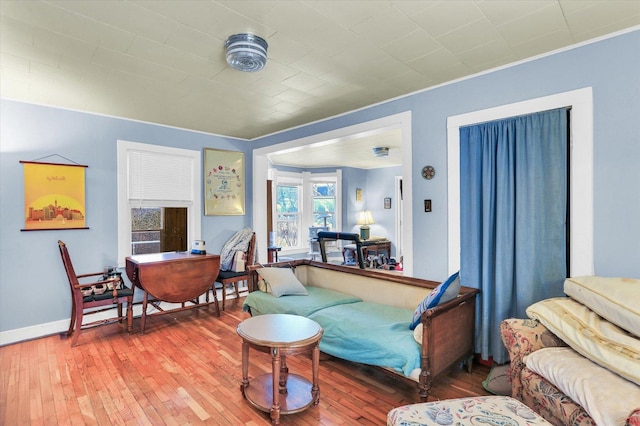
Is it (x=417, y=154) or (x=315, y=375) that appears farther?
(x=417, y=154)

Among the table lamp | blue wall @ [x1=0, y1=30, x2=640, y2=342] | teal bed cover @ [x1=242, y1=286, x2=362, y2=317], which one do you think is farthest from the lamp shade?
teal bed cover @ [x1=242, y1=286, x2=362, y2=317]

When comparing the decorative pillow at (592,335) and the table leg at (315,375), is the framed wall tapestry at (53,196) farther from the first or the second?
the decorative pillow at (592,335)

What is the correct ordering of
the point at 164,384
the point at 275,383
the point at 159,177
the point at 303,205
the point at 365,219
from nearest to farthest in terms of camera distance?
the point at 275,383 → the point at 164,384 → the point at 159,177 → the point at 303,205 → the point at 365,219

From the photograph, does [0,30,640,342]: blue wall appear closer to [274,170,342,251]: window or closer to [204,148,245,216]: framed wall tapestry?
[204,148,245,216]: framed wall tapestry

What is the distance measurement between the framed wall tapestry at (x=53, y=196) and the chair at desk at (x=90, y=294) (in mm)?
303

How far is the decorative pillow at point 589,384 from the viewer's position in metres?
1.31

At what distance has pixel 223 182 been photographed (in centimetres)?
477

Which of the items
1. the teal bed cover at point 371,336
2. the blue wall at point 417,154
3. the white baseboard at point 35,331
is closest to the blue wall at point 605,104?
the blue wall at point 417,154

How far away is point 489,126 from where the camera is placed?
8.57ft

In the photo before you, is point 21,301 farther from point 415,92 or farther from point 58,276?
point 415,92

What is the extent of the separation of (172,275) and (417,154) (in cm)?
272

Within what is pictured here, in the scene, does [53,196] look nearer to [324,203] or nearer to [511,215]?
[511,215]

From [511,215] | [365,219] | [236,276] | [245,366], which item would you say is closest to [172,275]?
[236,276]

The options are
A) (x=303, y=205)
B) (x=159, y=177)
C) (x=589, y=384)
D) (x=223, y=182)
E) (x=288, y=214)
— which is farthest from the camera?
(x=303, y=205)
